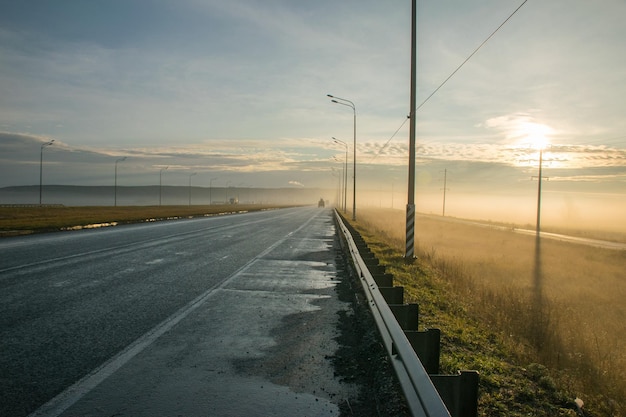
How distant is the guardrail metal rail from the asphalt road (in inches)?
27.2

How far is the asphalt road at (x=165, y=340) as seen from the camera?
401 cm

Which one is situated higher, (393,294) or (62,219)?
(393,294)

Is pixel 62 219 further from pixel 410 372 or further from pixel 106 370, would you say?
pixel 410 372

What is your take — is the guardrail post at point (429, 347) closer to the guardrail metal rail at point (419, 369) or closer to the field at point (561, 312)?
the guardrail metal rail at point (419, 369)

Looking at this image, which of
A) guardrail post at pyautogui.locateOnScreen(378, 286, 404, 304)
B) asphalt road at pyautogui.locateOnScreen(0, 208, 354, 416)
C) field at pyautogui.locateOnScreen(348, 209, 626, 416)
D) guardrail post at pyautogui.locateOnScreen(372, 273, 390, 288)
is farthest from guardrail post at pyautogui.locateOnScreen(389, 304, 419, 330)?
guardrail post at pyautogui.locateOnScreen(372, 273, 390, 288)

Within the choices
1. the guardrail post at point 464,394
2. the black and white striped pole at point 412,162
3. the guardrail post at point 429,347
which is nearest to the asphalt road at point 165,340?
the guardrail post at point 429,347

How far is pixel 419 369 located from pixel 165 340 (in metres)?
3.55

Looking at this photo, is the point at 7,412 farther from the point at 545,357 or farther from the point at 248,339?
the point at 545,357

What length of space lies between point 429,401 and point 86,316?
5.62 meters

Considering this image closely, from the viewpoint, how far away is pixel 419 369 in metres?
3.32

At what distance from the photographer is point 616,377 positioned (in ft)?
18.9

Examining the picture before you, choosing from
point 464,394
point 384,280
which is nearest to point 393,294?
point 384,280

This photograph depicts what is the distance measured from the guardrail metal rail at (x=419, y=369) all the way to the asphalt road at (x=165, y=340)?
69 centimetres

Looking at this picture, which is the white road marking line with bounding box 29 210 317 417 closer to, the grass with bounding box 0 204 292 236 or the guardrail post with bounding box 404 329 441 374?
the guardrail post with bounding box 404 329 441 374
